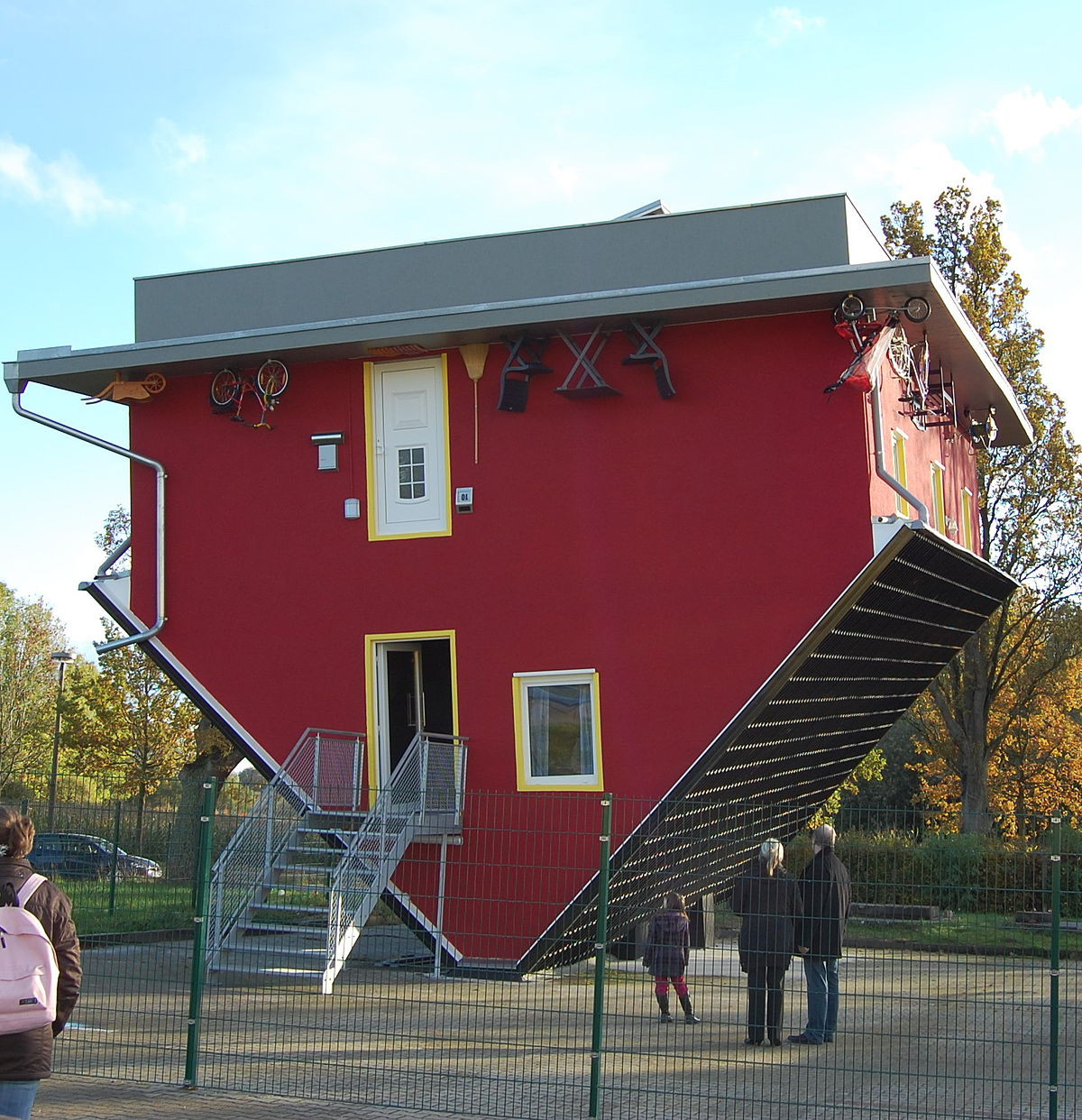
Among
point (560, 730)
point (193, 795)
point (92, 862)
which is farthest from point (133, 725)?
point (92, 862)

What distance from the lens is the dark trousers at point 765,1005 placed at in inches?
453

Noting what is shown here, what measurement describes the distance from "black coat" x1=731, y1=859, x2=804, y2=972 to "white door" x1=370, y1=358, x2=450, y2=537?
5881 mm

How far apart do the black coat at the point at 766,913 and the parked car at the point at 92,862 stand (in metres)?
4.78

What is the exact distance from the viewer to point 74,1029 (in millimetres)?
11516

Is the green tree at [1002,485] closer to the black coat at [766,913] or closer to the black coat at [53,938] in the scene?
the black coat at [766,913]

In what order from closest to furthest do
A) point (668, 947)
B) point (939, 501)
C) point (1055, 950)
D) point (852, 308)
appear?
point (1055, 950)
point (668, 947)
point (852, 308)
point (939, 501)

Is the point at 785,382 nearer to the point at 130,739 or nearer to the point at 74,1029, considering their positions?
the point at 74,1029

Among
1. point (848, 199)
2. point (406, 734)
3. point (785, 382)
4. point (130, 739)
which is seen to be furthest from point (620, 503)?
point (130, 739)

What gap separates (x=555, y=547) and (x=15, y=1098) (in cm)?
1027

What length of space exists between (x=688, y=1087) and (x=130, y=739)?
29351mm

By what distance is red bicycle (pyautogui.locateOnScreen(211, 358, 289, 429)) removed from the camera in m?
16.9

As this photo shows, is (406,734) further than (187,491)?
Yes

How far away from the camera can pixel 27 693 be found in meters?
50.7

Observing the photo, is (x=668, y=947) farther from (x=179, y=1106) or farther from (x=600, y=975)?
(x=179, y=1106)
